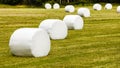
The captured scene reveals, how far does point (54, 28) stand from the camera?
761 inches

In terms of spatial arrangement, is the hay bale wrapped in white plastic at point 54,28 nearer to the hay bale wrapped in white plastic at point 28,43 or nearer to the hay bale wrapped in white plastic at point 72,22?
the hay bale wrapped in white plastic at point 72,22

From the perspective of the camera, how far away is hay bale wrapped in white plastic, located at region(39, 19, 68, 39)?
19.2 metres

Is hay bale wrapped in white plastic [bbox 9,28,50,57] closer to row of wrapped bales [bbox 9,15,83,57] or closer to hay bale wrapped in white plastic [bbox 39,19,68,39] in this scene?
row of wrapped bales [bbox 9,15,83,57]

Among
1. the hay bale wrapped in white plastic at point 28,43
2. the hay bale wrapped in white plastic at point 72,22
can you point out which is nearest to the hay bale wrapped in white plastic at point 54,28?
the hay bale wrapped in white plastic at point 72,22

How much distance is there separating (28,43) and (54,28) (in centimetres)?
563

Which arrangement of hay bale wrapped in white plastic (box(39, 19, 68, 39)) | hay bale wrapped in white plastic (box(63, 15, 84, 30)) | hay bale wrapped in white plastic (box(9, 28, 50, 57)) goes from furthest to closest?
1. hay bale wrapped in white plastic (box(63, 15, 84, 30))
2. hay bale wrapped in white plastic (box(39, 19, 68, 39))
3. hay bale wrapped in white plastic (box(9, 28, 50, 57))

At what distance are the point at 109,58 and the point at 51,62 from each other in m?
2.17

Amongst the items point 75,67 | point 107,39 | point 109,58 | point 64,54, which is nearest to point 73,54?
point 64,54

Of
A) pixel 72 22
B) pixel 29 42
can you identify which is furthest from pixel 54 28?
pixel 29 42

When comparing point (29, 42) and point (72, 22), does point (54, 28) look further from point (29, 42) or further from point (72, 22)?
point (29, 42)

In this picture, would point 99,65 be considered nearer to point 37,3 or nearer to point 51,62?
point 51,62

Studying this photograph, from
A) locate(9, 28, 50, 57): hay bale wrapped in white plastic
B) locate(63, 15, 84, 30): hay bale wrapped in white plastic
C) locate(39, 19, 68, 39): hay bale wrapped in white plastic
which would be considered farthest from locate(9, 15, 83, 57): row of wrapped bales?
locate(63, 15, 84, 30): hay bale wrapped in white plastic

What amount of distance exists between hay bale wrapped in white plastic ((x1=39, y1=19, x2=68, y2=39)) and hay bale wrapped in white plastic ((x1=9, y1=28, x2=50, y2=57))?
4507 millimetres

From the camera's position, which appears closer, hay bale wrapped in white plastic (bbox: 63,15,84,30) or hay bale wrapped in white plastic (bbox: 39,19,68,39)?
hay bale wrapped in white plastic (bbox: 39,19,68,39)
